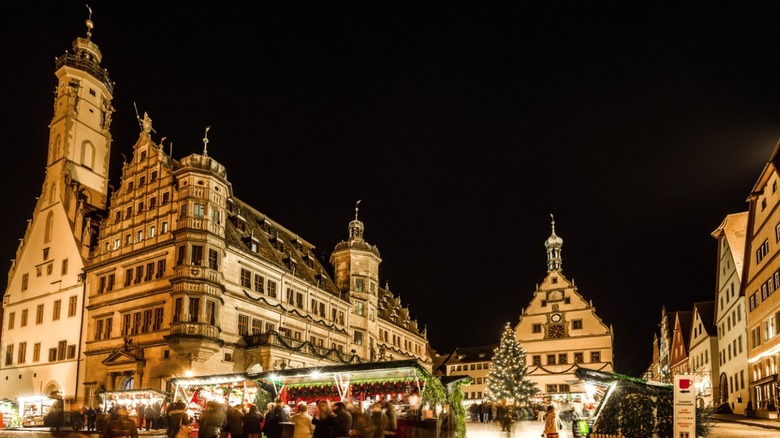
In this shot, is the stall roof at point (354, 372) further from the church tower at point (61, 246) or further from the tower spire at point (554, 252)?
the tower spire at point (554, 252)

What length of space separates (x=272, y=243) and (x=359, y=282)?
1040cm

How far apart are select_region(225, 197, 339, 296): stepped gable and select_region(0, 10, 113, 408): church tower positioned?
1047cm

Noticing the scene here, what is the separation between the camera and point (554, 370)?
236ft

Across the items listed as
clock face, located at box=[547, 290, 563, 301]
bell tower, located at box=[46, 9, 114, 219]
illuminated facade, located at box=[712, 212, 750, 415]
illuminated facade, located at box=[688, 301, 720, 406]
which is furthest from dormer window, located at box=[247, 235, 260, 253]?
clock face, located at box=[547, 290, 563, 301]

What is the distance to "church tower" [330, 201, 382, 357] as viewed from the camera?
60.0 metres

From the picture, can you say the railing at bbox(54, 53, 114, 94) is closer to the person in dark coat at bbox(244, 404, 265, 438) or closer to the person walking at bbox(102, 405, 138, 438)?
the person in dark coat at bbox(244, 404, 265, 438)

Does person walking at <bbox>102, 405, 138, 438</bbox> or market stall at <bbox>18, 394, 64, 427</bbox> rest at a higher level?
person walking at <bbox>102, 405, 138, 438</bbox>

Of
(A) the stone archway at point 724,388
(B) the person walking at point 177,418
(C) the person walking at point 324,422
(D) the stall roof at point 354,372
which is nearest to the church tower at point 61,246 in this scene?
(D) the stall roof at point 354,372

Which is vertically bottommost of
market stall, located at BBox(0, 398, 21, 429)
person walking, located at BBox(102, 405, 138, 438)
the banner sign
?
market stall, located at BBox(0, 398, 21, 429)

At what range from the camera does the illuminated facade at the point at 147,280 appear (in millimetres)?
41938

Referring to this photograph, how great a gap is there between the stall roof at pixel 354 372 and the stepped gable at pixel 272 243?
18.9 metres

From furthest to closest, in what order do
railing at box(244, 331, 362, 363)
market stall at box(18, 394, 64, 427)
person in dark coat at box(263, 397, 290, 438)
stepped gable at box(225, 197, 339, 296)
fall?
stepped gable at box(225, 197, 339, 296), railing at box(244, 331, 362, 363), market stall at box(18, 394, 64, 427), person in dark coat at box(263, 397, 290, 438)

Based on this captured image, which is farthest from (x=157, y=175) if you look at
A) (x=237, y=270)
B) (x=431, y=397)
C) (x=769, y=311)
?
(x=769, y=311)

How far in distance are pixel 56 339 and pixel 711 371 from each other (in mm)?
48807
